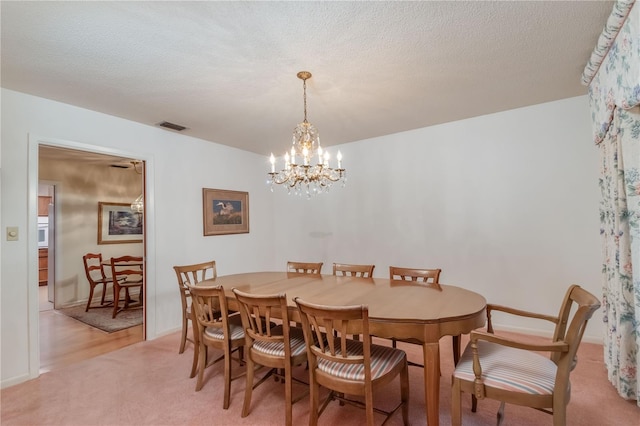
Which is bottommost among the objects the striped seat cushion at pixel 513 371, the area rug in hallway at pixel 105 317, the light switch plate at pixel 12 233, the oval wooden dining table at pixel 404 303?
the area rug in hallway at pixel 105 317

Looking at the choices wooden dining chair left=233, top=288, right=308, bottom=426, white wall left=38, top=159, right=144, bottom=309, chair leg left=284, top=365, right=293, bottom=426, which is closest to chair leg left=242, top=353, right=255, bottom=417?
wooden dining chair left=233, top=288, right=308, bottom=426

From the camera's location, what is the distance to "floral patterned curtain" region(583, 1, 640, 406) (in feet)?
5.71

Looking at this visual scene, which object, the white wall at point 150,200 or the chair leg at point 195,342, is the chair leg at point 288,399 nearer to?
the chair leg at point 195,342

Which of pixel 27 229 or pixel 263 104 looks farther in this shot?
pixel 263 104

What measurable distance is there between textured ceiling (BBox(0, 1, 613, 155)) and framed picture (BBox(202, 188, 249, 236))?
4.15 ft

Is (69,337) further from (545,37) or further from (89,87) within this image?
(545,37)

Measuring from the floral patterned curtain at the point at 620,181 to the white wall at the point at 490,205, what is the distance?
686 millimetres

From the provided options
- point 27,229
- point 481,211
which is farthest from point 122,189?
point 481,211

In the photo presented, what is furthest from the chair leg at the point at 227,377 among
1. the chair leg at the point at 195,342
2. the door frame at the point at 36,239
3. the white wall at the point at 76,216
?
the white wall at the point at 76,216

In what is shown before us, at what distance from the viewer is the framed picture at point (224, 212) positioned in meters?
4.18

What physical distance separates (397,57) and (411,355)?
102 inches

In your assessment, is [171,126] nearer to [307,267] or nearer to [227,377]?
[307,267]

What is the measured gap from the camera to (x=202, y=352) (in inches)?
94.2

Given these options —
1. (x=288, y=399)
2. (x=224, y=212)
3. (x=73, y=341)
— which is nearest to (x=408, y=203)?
(x=224, y=212)
